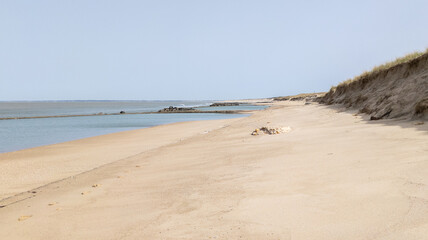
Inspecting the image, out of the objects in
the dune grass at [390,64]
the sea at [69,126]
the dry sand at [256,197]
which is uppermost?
the dune grass at [390,64]

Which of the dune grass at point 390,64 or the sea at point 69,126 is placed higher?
the dune grass at point 390,64

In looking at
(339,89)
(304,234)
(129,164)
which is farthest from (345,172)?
(339,89)

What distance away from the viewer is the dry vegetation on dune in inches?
303

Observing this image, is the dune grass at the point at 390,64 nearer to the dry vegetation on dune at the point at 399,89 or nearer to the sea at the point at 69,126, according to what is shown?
the dry vegetation on dune at the point at 399,89

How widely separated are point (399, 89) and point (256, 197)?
8619 mm

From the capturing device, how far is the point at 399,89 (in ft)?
32.1

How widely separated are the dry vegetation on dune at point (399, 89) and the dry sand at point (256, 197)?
67.8 inches

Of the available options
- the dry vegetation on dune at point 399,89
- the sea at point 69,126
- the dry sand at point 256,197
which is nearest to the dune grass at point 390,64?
the dry vegetation on dune at point 399,89

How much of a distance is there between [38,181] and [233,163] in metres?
4.28

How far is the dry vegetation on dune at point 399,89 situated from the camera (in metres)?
7.70

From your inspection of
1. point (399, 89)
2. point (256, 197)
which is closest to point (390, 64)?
point (399, 89)

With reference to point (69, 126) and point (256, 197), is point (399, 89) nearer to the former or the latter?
point (256, 197)

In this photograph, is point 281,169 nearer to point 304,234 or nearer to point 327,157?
point 327,157

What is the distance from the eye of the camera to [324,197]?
10.1 feet
